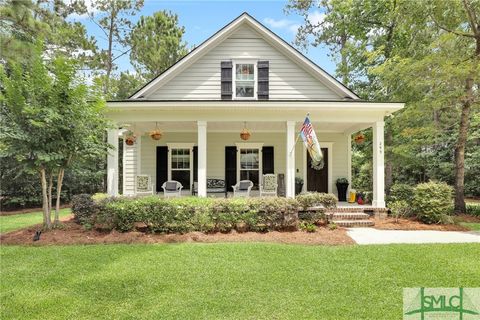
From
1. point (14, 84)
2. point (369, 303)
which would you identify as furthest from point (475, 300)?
point (14, 84)

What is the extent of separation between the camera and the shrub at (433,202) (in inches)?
373

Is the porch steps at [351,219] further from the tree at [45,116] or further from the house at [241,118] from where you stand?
the tree at [45,116]

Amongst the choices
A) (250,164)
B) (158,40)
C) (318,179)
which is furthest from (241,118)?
(158,40)

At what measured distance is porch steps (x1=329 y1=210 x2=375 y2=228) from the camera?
377 inches

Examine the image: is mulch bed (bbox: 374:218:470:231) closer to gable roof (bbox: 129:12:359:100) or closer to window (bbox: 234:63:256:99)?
gable roof (bbox: 129:12:359:100)

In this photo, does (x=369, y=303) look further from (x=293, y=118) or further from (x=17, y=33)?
(x=17, y=33)

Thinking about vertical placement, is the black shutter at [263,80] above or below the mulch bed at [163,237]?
above

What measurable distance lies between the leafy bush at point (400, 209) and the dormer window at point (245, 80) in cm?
643

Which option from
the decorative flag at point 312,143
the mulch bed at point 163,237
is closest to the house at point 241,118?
the decorative flag at point 312,143

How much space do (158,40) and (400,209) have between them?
55.1 ft

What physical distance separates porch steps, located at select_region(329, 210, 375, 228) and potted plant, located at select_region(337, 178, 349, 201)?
3.22 meters

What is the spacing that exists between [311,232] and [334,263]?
258 cm

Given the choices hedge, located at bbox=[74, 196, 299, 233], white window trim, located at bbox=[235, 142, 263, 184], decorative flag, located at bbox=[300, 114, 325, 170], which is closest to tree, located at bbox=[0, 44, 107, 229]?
hedge, located at bbox=[74, 196, 299, 233]

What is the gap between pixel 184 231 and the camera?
806 cm
